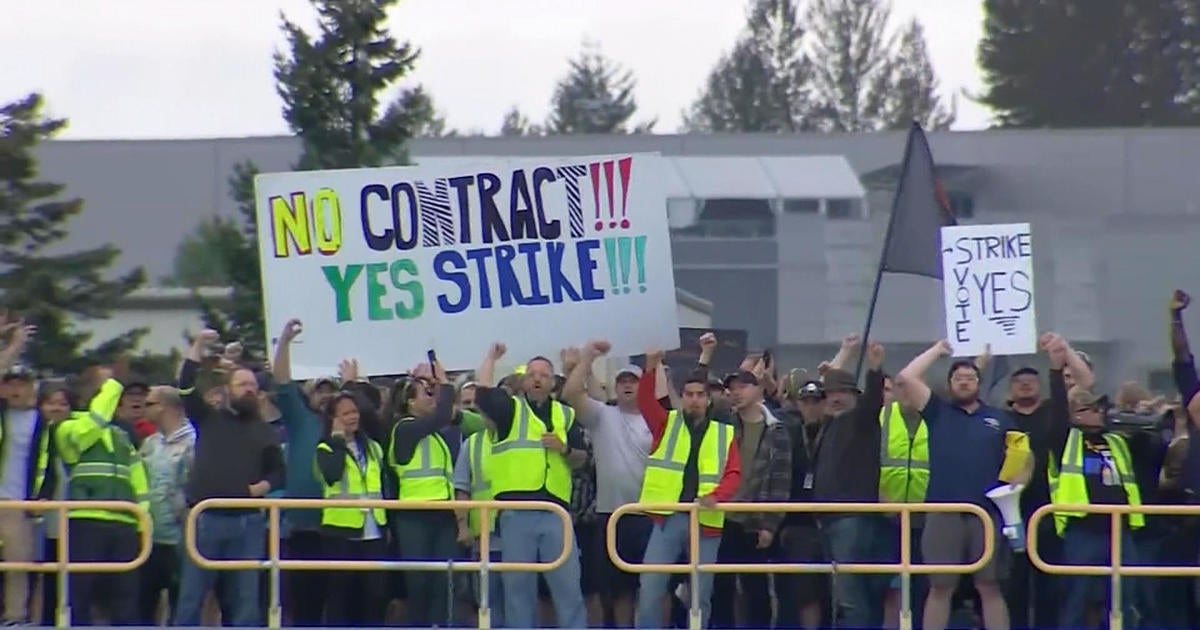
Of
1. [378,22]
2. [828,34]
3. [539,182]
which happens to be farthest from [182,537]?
[828,34]

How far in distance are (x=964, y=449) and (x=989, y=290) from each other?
1243mm

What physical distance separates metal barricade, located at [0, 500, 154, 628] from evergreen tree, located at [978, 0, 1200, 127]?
55.3 meters

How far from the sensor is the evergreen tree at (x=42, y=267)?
2527 cm

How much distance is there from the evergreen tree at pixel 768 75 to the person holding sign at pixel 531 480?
6953cm

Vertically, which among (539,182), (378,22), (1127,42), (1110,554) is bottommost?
(1110,554)

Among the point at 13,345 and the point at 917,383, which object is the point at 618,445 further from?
the point at 13,345

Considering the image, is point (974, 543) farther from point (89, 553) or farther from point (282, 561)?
point (89, 553)

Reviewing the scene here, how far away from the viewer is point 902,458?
1209 centimetres

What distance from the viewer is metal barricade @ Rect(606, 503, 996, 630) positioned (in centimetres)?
1131

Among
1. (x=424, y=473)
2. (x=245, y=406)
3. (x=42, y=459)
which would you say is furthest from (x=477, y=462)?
(x=42, y=459)

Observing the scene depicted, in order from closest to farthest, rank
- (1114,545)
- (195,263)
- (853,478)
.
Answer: (1114,545) → (853,478) → (195,263)

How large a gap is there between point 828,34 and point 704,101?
22.8ft

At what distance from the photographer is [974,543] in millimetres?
11789

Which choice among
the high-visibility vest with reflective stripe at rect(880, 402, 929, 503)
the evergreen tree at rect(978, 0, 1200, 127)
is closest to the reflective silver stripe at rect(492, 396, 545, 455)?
the high-visibility vest with reflective stripe at rect(880, 402, 929, 503)
